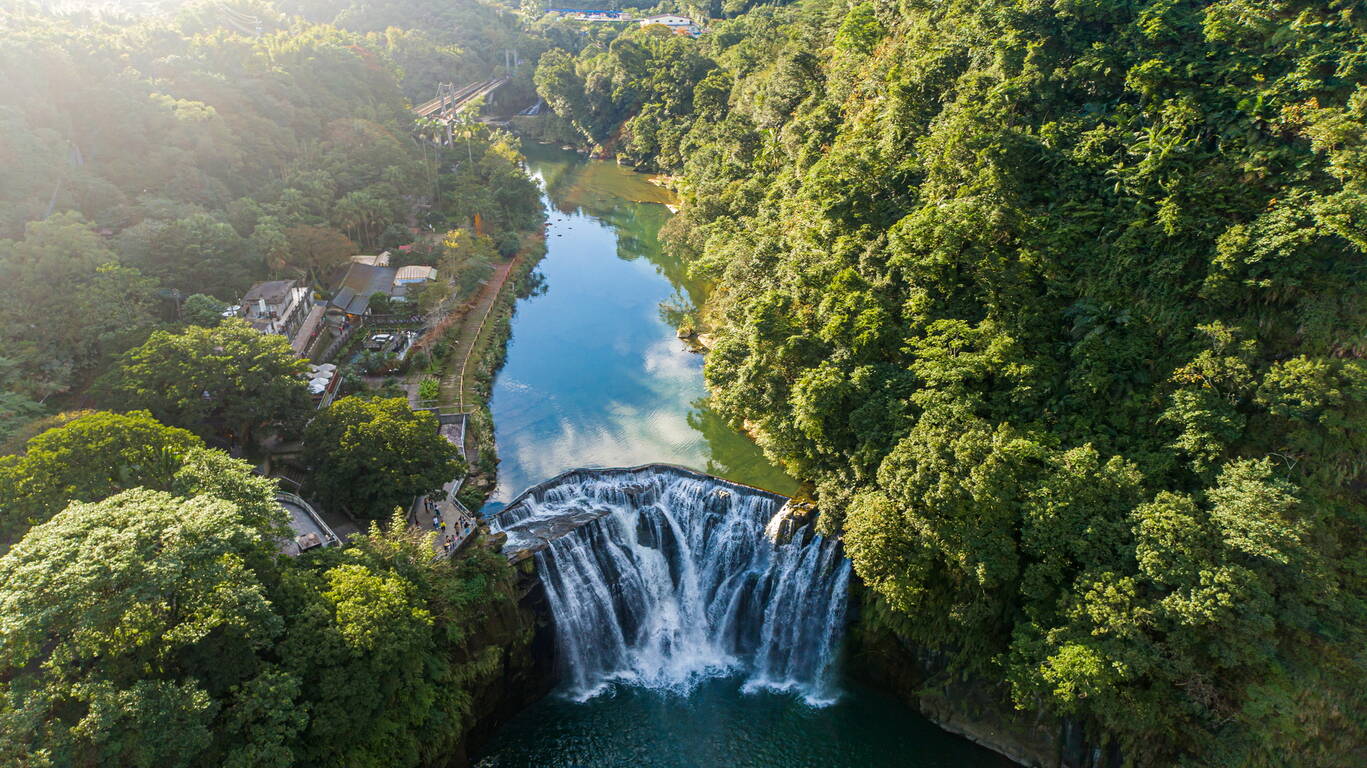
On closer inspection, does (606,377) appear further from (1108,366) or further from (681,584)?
(1108,366)

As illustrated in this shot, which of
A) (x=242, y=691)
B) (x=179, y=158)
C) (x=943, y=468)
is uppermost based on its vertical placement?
(x=179, y=158)

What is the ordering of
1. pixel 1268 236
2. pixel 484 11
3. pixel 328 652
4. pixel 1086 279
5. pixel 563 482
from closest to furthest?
pixel 328 652
pixel 1268 236
pixel 1086 279
pixel 563 482
pixel 484 11

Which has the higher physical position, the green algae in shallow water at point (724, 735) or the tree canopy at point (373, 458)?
the tree canopy at point (373, 458)

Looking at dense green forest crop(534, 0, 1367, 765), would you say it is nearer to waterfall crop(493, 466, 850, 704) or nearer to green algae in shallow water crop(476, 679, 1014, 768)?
waterfall crop(493, 466, 850, 704)

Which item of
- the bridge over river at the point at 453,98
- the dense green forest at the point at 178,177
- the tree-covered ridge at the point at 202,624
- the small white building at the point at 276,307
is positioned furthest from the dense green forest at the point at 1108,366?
the bridge over river at the point at 453,98

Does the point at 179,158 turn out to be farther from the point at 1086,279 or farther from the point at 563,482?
the point at 1086,279

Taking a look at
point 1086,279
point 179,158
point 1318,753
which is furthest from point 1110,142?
point 179,158

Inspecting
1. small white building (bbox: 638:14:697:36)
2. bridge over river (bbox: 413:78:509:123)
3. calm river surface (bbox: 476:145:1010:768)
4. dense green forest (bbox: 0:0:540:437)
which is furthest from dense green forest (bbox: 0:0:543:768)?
small white building (bbox: 638:14:697:36)

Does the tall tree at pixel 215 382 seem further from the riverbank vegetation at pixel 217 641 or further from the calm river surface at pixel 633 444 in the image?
the calm river surface at pixel 633 444
